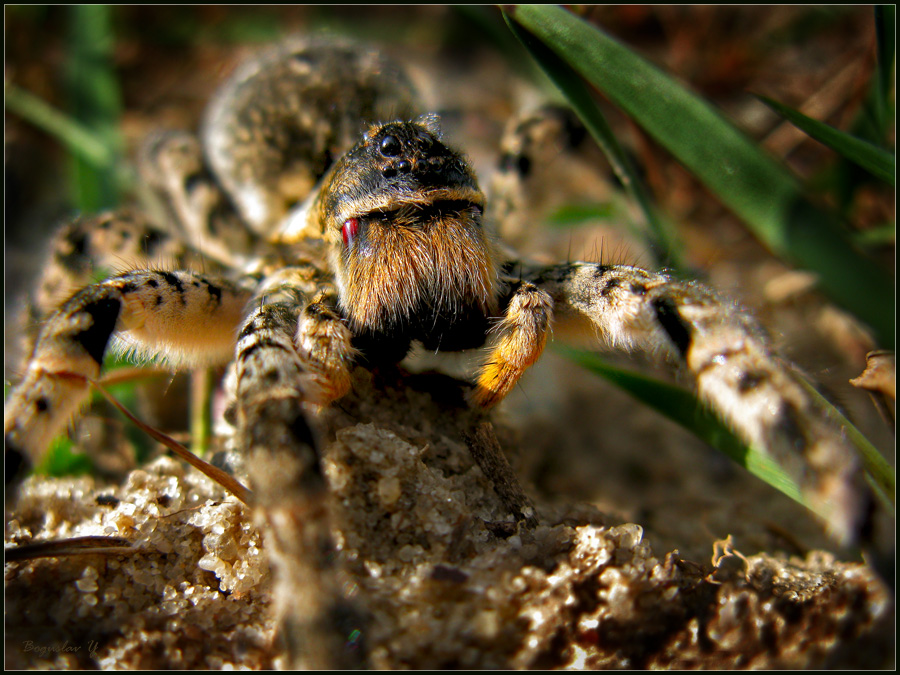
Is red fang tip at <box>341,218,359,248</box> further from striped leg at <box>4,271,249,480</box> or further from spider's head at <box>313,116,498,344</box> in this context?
striped leg at <box>4,271,249,480</box>

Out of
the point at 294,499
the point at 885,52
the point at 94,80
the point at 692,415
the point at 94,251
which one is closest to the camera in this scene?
the point at 294,499

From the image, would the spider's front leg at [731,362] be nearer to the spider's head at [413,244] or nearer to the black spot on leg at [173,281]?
the spider's head at [413,244]

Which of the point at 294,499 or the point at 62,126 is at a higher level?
the point at 62,126

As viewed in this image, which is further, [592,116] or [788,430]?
[592,116]

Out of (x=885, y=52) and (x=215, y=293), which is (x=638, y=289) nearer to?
(x=215, y=293)

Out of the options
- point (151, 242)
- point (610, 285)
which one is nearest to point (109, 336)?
point (151, 242)

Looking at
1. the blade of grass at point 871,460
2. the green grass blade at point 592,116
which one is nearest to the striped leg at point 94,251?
the green grass blade at point 592,116
